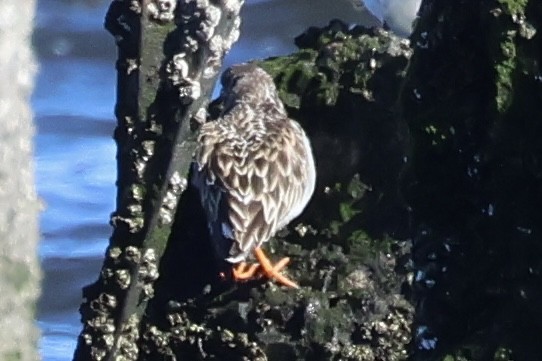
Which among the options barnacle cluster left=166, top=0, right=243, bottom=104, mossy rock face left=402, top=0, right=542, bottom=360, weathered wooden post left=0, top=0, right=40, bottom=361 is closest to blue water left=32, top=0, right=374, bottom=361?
barnacle cluster left=166, top=0, right=243, bottom=104

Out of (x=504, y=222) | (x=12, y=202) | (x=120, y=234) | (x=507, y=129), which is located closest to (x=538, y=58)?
(x=507, y=129)

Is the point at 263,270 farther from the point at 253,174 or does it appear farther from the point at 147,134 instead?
the point at 253,174

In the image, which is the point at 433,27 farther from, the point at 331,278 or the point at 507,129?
the point at 331,278

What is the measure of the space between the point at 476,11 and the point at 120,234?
1524 mm

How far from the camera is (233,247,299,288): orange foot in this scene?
3.79m

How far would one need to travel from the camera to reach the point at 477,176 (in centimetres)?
252

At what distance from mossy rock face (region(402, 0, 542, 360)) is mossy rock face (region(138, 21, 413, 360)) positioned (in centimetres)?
111

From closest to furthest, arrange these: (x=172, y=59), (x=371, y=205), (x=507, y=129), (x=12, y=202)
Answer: (x=12, y=202), (x=507, y=129), (x=172, y=59), (x=371, y=205)

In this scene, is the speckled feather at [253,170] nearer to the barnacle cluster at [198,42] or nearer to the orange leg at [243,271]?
the orange leg at [243,271]

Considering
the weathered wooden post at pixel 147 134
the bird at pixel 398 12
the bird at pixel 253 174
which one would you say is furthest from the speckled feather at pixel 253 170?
the bird at pixel 398 12

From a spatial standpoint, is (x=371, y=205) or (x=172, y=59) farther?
(x=371, y=205)

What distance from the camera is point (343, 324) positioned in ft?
12.3

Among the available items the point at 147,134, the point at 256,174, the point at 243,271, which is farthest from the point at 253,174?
the point at 147,134

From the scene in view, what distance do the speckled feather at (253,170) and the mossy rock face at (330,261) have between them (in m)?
0.06
